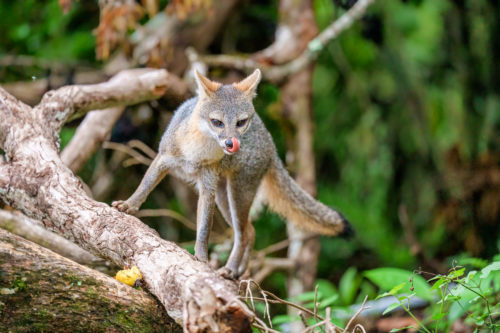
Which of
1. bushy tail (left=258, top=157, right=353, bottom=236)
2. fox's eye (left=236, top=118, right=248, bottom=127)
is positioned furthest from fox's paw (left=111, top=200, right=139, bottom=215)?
bushy tail (left=258, top=157, right=353, bottom=236)

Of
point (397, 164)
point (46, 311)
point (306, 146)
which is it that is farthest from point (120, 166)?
point (46, 311)

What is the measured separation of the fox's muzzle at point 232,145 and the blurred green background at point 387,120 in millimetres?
3062

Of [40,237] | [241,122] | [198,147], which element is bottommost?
[40,237]

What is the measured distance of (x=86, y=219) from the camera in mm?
3010

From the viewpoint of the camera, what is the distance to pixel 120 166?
24.6 ft

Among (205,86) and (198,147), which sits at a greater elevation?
(205,86)

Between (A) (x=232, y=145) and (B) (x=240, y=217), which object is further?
(B) (x=240, y=217)

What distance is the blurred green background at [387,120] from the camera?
737 centimetres

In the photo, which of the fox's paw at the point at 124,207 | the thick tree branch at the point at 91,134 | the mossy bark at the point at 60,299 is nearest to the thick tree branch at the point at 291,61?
the thick tree branch at the point at 91,134

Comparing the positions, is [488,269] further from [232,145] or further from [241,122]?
[241,122]

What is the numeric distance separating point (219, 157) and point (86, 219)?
1477 millimetres

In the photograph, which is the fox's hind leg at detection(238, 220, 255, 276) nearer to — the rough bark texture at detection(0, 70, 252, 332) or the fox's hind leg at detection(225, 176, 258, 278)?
→ the fox's hind leg at detection(225, 176, 258, 278)

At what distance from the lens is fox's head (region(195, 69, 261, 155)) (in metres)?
4.02

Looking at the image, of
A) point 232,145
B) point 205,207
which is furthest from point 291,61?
point 232,145
